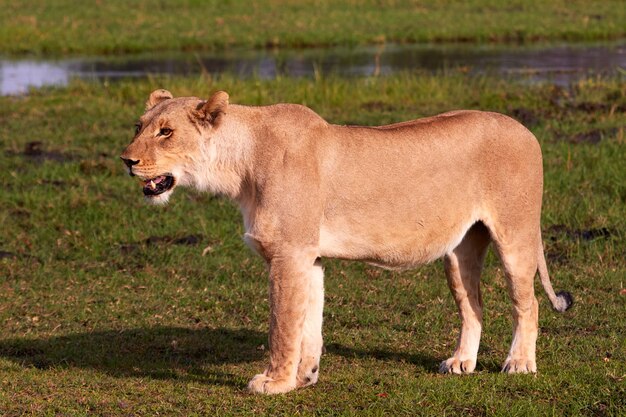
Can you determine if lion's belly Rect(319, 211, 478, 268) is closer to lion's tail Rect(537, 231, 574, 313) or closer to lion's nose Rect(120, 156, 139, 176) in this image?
lion's tail Rect(537, 231, 574, 313)

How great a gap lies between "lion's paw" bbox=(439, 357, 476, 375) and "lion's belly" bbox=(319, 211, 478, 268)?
Answer: 26.0 inches

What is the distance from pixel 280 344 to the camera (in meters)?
5.65

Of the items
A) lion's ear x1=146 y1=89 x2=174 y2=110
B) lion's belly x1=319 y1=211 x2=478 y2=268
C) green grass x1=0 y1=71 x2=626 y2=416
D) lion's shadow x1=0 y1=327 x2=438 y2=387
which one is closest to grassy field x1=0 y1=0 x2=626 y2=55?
green grass x1=0 y1=71 x2=626 y2=416

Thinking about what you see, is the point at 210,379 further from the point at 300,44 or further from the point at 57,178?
the point at 300,44

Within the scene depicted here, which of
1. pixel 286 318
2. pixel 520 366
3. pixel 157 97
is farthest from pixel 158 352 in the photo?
pixel 520 366

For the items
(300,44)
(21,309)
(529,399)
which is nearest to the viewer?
(529,399)

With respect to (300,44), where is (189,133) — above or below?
above

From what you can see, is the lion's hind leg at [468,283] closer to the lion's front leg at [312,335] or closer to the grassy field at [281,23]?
the lion's front leg at [312,335]

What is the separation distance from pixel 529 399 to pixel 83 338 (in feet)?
10.2

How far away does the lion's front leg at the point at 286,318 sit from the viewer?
18.3 ft

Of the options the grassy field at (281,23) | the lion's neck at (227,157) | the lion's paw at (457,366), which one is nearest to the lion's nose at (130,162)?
the lion's neck at (227,157)

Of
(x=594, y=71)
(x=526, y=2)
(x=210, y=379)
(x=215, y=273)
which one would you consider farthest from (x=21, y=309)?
(x=526, y=2)

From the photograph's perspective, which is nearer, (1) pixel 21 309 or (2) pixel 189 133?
(2) pixel 189 133

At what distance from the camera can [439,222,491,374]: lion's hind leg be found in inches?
247
